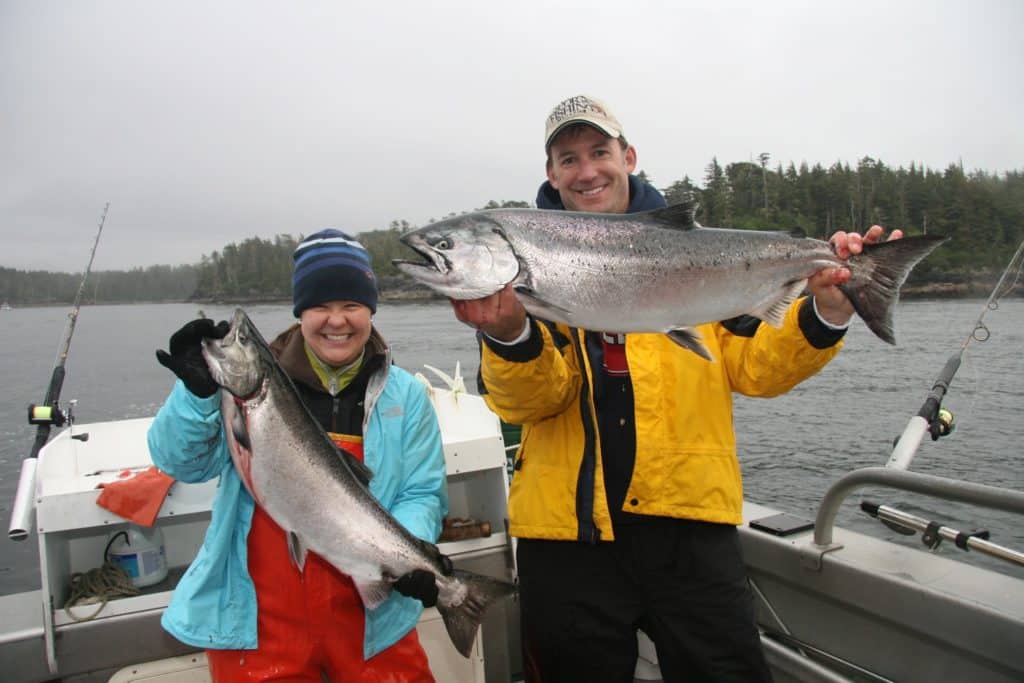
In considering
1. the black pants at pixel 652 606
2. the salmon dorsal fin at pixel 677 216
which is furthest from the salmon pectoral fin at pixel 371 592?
the salmon dorsal fin at pixel 677 216

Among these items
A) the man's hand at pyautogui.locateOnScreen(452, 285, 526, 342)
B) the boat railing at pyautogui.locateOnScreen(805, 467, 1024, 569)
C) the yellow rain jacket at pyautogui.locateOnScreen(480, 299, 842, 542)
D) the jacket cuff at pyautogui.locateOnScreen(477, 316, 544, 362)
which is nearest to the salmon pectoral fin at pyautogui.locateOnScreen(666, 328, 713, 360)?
the yellow rain jacket at pyautogui.locateOnScreen(480, 299, 842, 542)

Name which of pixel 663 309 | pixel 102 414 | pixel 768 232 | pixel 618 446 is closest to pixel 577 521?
pixel 618 446

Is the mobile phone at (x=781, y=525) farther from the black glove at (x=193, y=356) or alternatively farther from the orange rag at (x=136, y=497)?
the orange rag at (x=136, y=497)

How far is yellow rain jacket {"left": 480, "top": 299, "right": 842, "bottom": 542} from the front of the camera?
2.92 meters

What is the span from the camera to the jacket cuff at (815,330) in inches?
112

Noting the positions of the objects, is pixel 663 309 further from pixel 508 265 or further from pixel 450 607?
pixel 450 607

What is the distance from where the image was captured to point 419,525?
129 inches

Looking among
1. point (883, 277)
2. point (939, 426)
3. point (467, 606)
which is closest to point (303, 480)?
point (467, 606)

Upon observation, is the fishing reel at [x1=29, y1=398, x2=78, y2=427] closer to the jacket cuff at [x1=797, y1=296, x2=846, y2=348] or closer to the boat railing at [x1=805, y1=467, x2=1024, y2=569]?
the jacket cuff at [x1=797, y1=296, x2=846, y2=348]

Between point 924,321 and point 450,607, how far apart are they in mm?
39621

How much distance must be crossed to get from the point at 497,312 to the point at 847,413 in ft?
60.5

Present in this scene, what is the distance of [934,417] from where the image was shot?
5008 mm

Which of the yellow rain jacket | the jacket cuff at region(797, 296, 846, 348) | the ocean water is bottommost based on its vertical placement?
the ocean water

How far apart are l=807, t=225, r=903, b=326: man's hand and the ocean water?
265 inches
